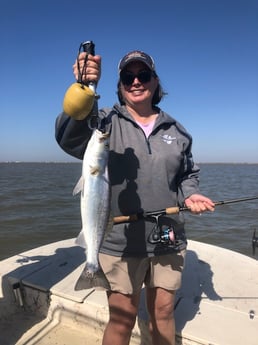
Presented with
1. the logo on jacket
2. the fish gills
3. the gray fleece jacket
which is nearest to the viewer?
the fish gills

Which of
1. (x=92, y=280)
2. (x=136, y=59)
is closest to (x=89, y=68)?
(x=136, y=59)

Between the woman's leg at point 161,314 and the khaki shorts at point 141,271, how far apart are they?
0.29 feet

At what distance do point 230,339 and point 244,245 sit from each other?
8.67m

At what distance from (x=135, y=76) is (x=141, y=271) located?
6.10 feet

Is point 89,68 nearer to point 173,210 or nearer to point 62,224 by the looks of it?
point 173,210

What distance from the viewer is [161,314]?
10.6 feet

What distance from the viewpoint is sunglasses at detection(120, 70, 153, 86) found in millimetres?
3061

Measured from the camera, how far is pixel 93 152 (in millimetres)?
2504

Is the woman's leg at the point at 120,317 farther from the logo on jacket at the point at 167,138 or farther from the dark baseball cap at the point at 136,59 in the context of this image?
the dark baseball cap at the point at 136,59

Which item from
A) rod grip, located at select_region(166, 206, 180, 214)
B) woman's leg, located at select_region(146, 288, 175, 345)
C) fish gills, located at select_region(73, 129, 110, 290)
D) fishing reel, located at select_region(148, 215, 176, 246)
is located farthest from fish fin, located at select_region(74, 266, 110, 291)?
rod grip, located at select_region(166, 206, 180, 214)

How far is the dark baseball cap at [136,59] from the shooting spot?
3001 mm

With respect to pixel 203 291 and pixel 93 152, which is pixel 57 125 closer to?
pixel 93 152

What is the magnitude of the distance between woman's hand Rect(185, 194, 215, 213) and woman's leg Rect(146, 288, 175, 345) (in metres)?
0.87

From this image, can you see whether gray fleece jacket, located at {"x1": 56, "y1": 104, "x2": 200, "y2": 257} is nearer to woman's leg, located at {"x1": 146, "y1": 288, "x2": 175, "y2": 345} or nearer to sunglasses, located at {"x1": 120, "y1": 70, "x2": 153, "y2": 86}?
sunglasses, located at {"x1": 120, "y1": 70, "x2": 153, "y2": 86}
